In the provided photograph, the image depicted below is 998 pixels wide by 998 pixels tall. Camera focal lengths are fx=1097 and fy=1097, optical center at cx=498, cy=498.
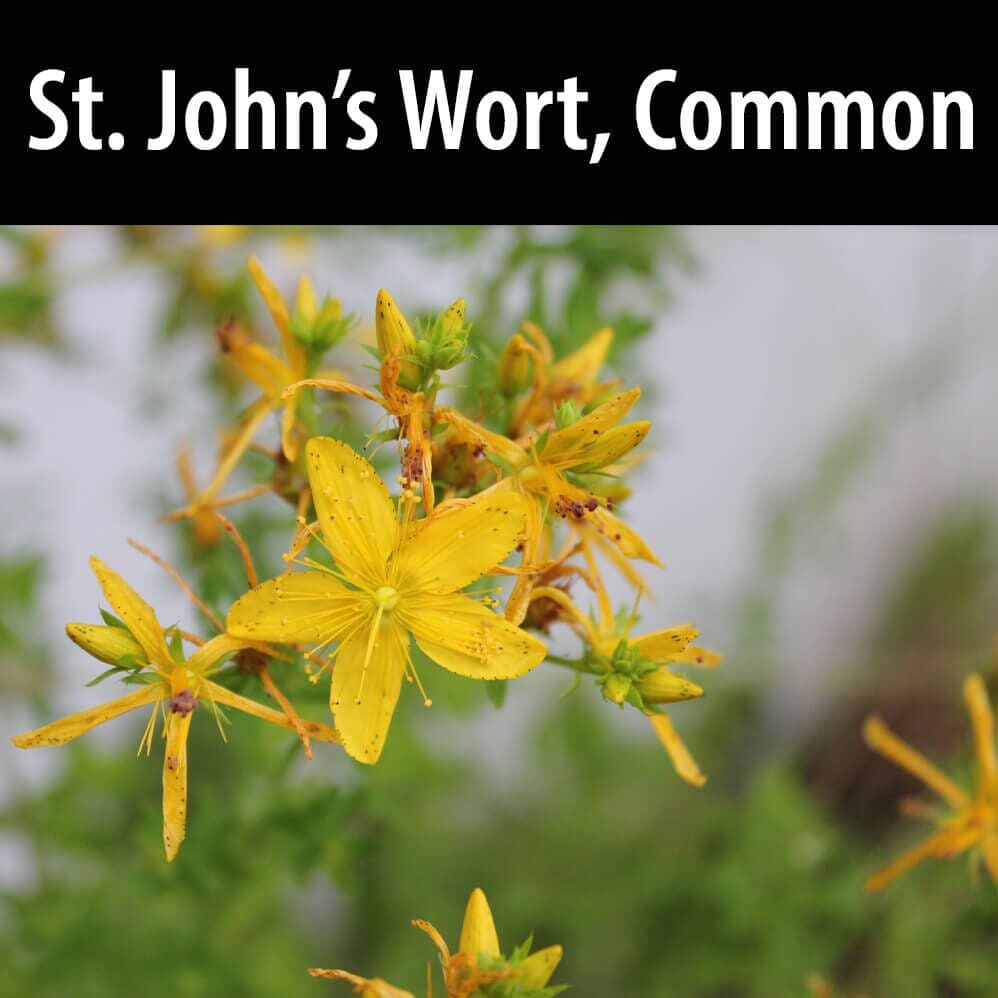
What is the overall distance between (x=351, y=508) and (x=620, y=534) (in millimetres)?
170

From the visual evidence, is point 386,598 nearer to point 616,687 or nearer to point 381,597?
point 381,597

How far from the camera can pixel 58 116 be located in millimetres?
1055

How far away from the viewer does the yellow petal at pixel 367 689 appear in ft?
1.99

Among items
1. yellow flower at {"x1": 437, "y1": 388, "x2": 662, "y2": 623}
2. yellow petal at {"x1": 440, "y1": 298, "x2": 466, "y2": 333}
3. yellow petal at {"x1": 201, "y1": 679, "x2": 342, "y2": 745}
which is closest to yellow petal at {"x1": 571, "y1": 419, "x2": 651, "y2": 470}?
yellow flower at {"x1": 437, "y1": 388, "x2": 662, "y2": 623}

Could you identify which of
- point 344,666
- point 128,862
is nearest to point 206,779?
point 128,862

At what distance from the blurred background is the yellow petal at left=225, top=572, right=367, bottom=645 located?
77 mm

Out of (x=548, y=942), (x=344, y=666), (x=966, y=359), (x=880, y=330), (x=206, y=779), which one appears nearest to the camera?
(x=344, y=666)

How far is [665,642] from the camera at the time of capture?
0.67 m

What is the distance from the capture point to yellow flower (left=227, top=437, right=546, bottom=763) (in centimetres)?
62

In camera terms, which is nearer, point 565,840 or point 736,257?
point 565,840

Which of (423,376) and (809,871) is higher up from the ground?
(423,376)

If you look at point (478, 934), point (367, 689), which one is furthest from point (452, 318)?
point (478, 934)

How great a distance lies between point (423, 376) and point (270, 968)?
2.44ft

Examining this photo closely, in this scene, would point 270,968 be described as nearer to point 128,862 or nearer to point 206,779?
point 128,862
